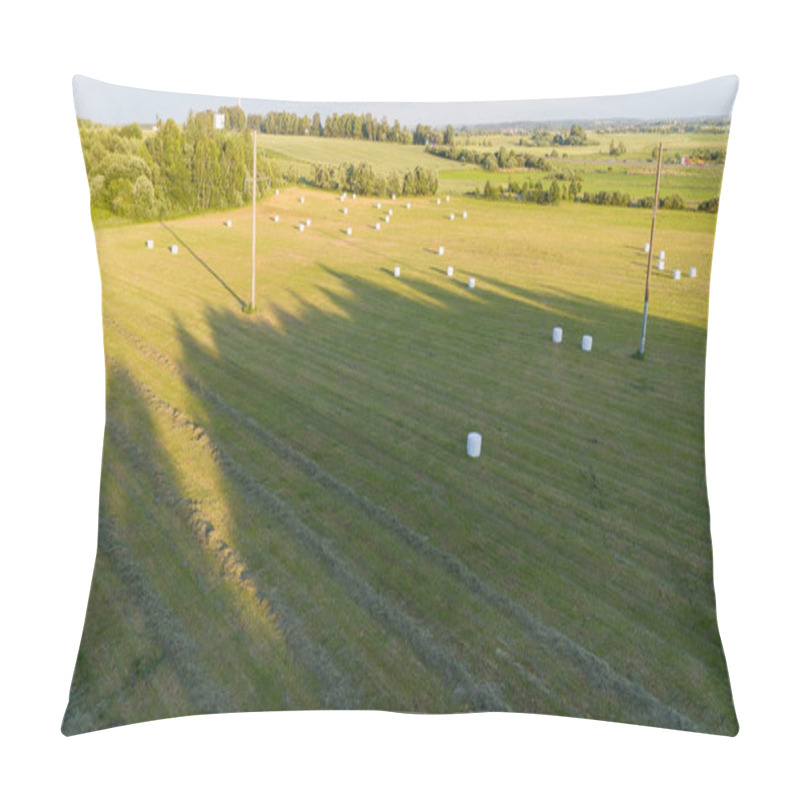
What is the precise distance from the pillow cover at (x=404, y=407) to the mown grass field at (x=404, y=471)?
0.06 ft

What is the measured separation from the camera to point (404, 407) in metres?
5.56

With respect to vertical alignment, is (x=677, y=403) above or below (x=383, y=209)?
below

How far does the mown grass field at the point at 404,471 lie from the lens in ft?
15.2

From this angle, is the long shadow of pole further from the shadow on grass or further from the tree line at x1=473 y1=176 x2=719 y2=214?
the tree line at x1=473 y1=176 x2=719 y2=214

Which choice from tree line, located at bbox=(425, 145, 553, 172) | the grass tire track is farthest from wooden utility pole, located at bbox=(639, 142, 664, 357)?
the grass tire track

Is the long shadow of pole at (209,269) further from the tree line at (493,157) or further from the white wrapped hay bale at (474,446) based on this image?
the white wrapped hay bale at (474,446)

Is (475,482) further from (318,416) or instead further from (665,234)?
(665,234)

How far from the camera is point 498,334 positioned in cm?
582

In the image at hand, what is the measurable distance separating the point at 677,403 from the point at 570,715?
220 cm

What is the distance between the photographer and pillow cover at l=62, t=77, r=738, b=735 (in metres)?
4.67

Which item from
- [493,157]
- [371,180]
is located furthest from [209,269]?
[493,157]

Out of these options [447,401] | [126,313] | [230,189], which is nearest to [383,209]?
[230,189]

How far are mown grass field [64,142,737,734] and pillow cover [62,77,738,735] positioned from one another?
0.02 meters

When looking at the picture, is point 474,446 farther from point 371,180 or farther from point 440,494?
point 371,180
